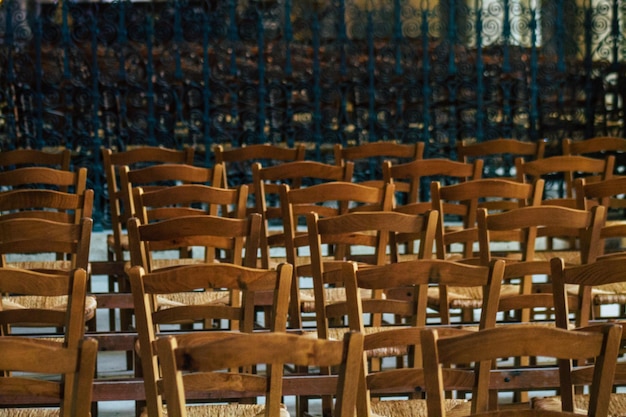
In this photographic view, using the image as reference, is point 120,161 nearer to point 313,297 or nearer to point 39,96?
point 313,297

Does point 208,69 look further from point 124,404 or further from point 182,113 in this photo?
point 124,404

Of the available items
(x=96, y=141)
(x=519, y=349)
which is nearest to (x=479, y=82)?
(x=96, y=141)

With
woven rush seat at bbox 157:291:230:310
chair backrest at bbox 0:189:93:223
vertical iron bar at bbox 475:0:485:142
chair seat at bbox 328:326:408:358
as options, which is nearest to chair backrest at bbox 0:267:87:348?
chair seat at bbox 328:326:408:358

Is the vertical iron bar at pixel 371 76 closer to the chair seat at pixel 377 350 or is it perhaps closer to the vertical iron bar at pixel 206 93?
the vertical iron bar at pixel 206 93

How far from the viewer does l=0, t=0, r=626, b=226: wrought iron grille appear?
8.87 meters

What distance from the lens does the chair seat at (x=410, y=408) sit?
11.2 ft

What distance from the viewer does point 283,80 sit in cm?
910

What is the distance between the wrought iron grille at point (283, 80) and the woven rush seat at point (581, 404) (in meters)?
5.69

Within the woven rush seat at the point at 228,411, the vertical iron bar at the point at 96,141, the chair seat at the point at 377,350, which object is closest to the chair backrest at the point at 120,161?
the chair seat at the point at 377,350

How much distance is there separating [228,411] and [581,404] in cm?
106

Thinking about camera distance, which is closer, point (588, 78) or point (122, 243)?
point (122, 243)

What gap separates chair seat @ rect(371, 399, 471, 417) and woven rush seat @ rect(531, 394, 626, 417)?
8.7 inches

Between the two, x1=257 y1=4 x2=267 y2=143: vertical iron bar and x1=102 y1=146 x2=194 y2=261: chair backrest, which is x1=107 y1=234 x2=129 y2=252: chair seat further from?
x1=257 y1=4 x2=267 y2=143: vertical iron bar

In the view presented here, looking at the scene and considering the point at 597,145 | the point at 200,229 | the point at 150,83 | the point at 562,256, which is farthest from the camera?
the point at 150,83
